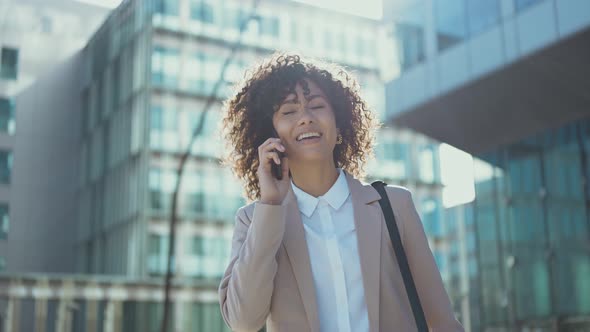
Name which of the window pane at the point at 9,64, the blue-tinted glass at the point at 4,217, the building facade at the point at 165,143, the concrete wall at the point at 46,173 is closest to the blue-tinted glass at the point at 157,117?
the building facade at the point at 165,143

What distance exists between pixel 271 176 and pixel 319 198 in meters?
0.20

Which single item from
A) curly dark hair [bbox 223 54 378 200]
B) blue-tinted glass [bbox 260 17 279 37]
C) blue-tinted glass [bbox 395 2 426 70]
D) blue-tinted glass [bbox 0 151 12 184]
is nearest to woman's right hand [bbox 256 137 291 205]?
curly dark hair [bbox 223 54 378 200]

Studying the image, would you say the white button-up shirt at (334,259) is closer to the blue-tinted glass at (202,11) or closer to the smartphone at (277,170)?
the smartphone at (277,170)

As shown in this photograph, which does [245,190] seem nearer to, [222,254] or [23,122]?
[222,254]

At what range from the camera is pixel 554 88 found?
17422 millimetres

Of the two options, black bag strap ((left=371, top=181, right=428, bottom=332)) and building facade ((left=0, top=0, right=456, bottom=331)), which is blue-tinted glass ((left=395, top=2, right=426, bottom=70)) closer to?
building facade ((left=0, top=0, right=456, bottom=331))

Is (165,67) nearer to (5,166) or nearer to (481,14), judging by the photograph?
(5,166)

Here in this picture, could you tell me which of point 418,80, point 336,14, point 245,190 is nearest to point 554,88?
point 418,80

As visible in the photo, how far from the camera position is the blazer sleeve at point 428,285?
103 inches

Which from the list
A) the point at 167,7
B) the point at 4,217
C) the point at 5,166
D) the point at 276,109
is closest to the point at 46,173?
the point at 5,166

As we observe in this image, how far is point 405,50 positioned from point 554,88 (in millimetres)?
4592

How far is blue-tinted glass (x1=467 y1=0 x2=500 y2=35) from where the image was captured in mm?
17489

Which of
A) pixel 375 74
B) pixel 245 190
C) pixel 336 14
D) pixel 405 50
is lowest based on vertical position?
pixel 245 190

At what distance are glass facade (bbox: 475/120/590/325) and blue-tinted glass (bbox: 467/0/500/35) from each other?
3.09 meters
